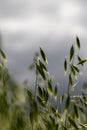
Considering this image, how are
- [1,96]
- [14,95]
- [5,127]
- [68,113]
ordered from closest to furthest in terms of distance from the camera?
[5,127], [14,95], [1,96], [68,113]

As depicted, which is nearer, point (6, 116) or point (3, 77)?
point (6, 116)

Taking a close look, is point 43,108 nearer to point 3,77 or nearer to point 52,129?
point 52,129

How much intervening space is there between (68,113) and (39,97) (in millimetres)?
209

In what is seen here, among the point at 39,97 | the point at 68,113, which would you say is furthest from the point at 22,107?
the point at 68,113

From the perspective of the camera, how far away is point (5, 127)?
148cm

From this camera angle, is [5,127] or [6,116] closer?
[5,127]

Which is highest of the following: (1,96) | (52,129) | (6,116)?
(1,96)

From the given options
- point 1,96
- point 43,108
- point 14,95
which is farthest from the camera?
point 43,108

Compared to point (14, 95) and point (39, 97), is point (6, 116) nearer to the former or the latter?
point (14, 95)

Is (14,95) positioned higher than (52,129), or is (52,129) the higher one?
(14,95)

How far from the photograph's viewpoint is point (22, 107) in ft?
5.75

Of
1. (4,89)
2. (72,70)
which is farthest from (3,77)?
(72,70)

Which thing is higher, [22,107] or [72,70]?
[72,70]

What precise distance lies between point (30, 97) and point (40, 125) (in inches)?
6.3
